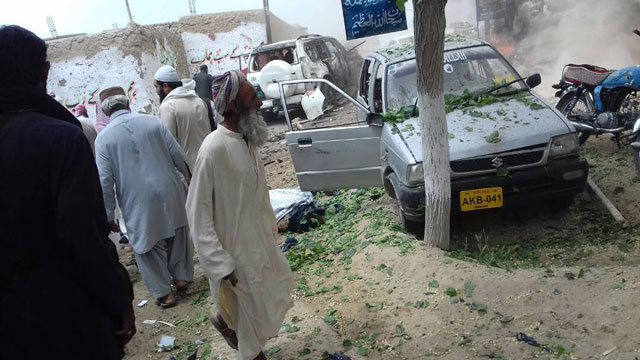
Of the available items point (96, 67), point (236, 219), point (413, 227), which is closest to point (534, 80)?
point (413, 227)

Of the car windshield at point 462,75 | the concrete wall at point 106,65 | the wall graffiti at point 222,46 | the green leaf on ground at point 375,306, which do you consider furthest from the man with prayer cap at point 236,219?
the wall graffiti at point 222,46

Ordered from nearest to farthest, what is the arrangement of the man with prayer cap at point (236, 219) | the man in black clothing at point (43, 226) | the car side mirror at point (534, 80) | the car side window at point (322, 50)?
the man in black clothing at point (43, 226) < the man with prayer cap at point (236, 219) < the car side mirror at point (534, 80) < the car side window at point (322, 50)

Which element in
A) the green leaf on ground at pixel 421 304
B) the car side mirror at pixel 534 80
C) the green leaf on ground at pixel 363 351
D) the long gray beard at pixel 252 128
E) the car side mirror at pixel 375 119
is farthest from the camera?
the car side mirror at pixel 534 80

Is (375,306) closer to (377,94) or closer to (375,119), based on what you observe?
(375,119)

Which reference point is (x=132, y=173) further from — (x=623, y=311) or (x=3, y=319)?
(x=623, y=311)

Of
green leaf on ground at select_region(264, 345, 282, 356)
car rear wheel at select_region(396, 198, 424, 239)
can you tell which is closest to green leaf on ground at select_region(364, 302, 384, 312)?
green leaf on ground at select_region(264, 345, 282, 356)

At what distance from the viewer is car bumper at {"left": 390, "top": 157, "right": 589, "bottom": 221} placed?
470 cm

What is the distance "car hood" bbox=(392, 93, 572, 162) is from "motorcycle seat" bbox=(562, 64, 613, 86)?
207 centimetres

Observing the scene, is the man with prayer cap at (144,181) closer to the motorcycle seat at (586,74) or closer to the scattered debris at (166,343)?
the scattered debris at (166,343)

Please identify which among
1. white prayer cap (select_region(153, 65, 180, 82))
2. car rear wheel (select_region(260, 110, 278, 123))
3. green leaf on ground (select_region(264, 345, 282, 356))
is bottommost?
car rear wheel (select_region(260, 110, 278, 123))

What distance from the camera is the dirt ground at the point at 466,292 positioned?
3.30 m

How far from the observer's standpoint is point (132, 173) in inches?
181

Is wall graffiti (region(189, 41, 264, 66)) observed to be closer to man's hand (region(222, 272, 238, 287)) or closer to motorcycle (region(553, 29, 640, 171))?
motorcycle (region(553, 29, 640, 171))

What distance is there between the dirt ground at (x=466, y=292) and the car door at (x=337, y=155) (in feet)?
1.53
